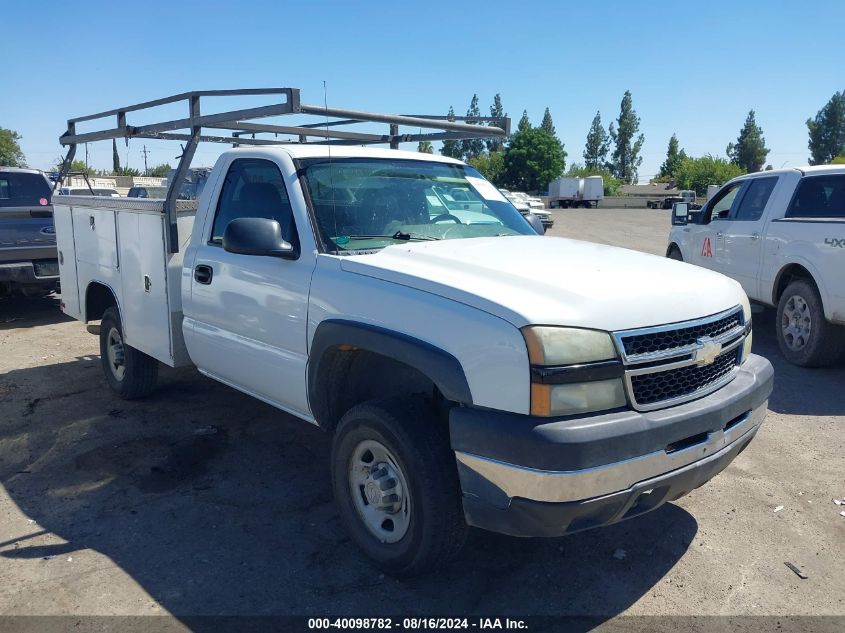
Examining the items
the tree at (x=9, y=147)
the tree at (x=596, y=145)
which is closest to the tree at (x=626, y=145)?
the tree at (x=596, y=145)

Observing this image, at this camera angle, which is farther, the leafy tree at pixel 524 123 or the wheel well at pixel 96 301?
the leafy tree at pixel 524 123

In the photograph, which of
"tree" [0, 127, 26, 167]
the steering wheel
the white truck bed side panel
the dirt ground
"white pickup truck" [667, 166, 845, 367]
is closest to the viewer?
the dirt ground

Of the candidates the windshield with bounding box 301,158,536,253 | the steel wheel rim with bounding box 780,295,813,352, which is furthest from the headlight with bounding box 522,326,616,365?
the steel wheel rim with bounding box 780,295,813,352

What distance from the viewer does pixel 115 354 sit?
19.4 ft

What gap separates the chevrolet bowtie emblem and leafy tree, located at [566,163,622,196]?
85.3 metres

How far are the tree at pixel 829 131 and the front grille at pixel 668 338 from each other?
102802mm

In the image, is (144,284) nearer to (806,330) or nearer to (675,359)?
(675,359)

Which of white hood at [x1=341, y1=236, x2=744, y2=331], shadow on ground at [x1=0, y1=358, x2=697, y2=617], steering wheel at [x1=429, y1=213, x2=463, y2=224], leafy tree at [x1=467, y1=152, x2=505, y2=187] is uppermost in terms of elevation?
leafy tree at [x1=467, y1=152, x2=505, y2=187]

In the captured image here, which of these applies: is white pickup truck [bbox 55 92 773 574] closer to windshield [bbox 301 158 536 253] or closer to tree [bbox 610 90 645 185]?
windshield [bbox 301 158 536 253]

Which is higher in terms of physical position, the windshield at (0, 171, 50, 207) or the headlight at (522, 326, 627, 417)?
the windshield at (0, 171, 50, 207)

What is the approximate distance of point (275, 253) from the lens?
3.59m

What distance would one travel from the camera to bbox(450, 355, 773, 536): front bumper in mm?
2588

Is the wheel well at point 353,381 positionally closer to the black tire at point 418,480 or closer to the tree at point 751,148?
the black tire at point 418,480

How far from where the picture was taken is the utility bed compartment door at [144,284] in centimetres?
484
